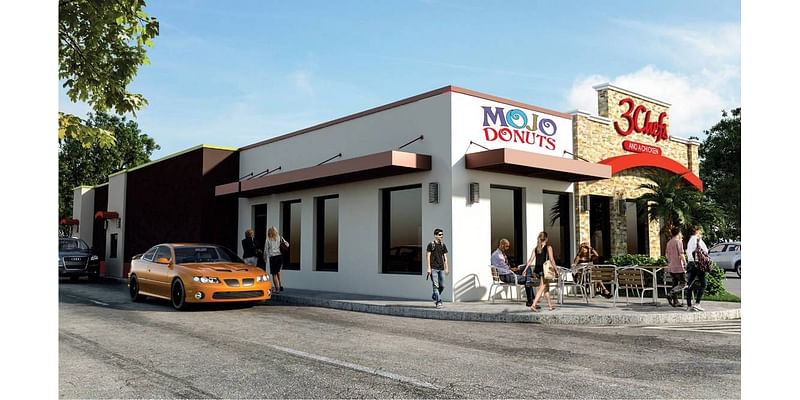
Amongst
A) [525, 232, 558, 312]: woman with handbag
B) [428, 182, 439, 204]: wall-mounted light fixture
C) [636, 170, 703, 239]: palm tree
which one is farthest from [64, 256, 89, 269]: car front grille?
[636, 170, 703, 239]: palm tree

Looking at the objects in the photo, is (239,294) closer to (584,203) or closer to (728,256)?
(584,203)

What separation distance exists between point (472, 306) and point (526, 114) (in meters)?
5.53

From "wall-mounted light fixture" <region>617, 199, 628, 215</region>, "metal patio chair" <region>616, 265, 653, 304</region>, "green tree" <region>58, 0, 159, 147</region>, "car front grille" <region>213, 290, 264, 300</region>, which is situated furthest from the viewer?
"wall-mounted light fixture" <region>617, 199, 628, 215</region>

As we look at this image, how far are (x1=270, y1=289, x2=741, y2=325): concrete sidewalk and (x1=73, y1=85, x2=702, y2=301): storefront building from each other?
1273 millimetres

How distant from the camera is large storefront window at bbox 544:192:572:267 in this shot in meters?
17.3

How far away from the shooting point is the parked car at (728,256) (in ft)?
97.9

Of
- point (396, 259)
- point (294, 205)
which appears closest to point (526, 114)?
point (396, 259)

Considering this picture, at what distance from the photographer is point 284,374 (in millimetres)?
6496

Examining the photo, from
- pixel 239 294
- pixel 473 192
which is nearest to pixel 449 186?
pixel 473 192

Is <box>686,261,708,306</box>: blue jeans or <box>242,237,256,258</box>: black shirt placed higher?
<box>242,237,256,258</box>: black shirt

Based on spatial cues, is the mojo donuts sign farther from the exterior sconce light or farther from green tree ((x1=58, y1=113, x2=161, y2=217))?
green tree ((x1=58, y1=113, x2=161, y2=217))

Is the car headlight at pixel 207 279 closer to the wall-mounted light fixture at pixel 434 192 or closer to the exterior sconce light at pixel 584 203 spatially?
the wall-mounted light fixture at pixel 434 192

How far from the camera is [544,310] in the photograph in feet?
40.7
